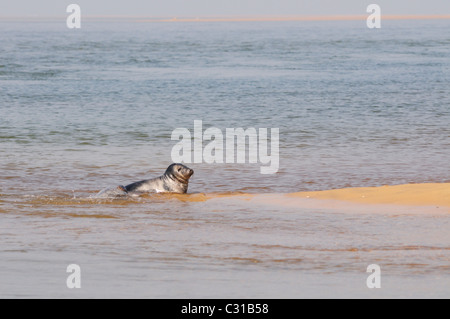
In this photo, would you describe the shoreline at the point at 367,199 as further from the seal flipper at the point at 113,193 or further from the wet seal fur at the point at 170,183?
the seal flipper at the point at 113,193

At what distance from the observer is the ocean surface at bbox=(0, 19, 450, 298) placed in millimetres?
7770

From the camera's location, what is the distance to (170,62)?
41.0 m

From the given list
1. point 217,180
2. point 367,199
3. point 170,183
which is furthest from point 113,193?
point 367,199

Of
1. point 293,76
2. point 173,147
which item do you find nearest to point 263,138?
point 173,147

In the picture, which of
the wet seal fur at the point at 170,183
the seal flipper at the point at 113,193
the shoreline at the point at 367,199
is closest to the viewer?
the shoreline at the point at 367,199

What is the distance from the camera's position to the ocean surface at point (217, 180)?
7.77 metres

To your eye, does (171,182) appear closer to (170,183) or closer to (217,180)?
(170,183)

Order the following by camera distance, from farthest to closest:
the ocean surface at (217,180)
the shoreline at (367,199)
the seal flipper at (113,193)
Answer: the seal flipper at (113,193) → the shoreline at (367,199) → the ocean surface at (217,180)

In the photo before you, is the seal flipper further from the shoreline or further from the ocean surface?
the shoreline

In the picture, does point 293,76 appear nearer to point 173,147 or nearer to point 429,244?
point 173,147

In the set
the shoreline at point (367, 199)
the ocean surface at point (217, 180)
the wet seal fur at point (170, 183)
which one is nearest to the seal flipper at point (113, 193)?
the ocean surface at point (217, 180)

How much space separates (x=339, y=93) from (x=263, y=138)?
9.35 metres

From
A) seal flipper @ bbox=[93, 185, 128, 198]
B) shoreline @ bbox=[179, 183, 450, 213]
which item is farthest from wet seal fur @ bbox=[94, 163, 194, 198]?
seal flipper @ bbox=[93, 185, 128, 198]
